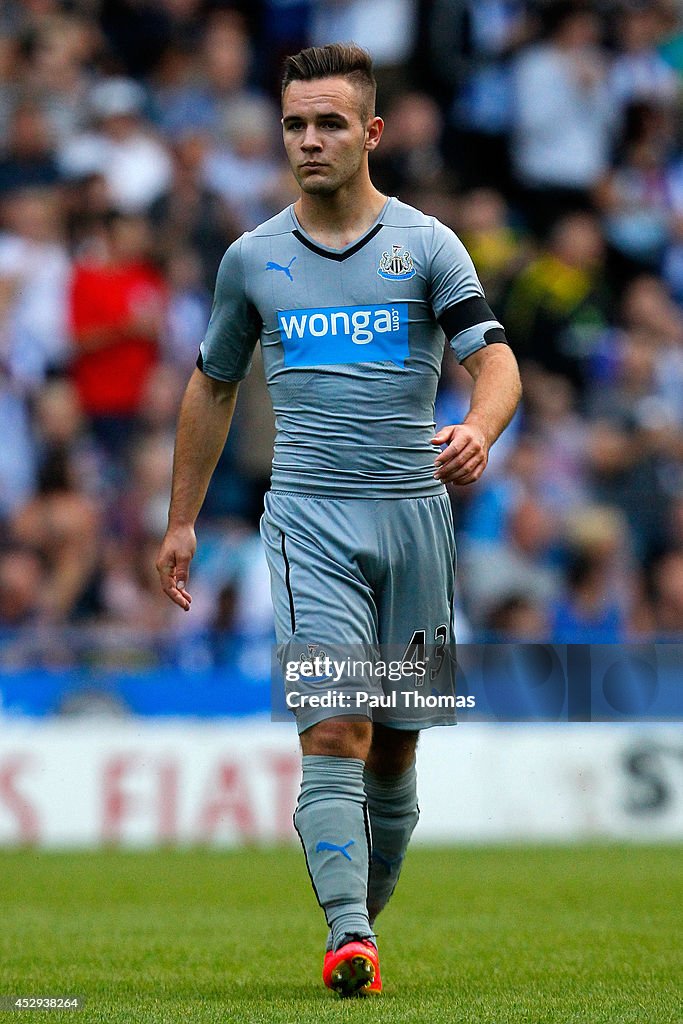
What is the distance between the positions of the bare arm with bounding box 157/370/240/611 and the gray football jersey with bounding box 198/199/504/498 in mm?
344

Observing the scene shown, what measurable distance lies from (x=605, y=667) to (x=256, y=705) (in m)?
2.21

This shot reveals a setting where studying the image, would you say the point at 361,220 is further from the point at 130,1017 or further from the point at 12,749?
the point at 12,749

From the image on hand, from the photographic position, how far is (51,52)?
14711 millimetres

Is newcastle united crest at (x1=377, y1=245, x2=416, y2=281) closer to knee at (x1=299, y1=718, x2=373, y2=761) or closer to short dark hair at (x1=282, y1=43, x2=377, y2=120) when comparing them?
short dark hair at (x1=282, y1=43, x2=377, y2=120)

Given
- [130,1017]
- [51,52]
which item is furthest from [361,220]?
[51,52]

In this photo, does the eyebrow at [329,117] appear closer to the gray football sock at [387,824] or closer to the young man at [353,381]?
the young man at [353,381]

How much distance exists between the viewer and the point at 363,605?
16.9ft

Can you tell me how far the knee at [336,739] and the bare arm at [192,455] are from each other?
2.40 ft

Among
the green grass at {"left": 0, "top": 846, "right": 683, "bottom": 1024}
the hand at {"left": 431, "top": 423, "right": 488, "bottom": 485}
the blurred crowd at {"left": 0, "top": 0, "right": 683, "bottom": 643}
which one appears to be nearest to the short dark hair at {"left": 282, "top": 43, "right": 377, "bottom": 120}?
the hand at {"left": 431, "top": 423, "right": 488, "bottom": 485}

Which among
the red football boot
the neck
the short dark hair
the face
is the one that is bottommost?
the red football boot

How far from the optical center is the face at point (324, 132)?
5.17 metres

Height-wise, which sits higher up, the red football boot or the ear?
the ear

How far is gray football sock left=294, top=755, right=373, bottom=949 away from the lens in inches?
192

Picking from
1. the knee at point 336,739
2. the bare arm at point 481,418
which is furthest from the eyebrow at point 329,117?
the knee at point 336,739
